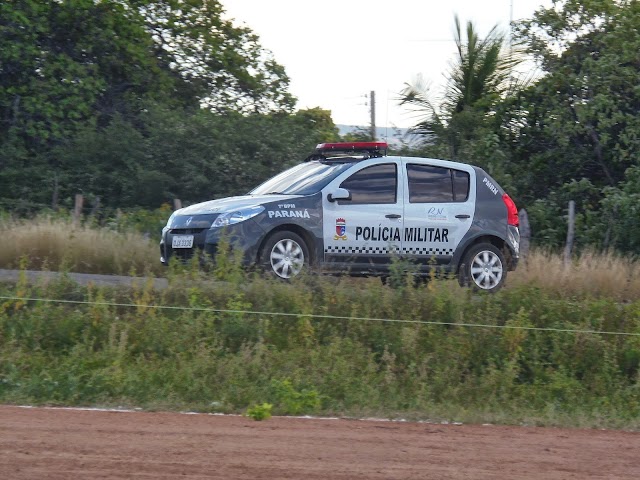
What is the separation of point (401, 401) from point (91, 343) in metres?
3.01

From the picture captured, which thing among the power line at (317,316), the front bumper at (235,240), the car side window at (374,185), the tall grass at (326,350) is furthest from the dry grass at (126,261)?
the power line at (317,316)

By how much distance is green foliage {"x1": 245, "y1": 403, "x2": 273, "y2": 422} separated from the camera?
7586 mm

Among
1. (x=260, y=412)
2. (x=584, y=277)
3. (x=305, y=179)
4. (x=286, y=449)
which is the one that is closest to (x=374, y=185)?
(x=305, y=179)

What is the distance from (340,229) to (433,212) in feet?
4.11

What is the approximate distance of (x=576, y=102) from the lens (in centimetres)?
1956

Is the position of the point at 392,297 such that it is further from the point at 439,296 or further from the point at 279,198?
the point at 279,198

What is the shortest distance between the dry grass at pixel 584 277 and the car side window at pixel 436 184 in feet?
4.47

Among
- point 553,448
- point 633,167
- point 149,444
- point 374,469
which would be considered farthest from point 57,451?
point 633,167

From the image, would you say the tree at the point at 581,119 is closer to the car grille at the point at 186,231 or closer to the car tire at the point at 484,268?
the car tire at the point at 484,268

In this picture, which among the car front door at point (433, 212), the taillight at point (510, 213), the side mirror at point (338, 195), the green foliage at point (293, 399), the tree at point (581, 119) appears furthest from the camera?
the tree at point (581, 119)

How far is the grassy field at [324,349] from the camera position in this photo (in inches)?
330

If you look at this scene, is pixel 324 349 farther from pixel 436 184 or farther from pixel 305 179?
pixel 436 184

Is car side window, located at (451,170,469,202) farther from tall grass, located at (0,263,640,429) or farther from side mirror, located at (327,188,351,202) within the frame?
tall grass, located at (0,263,640,429)

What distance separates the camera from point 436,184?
1217cm
